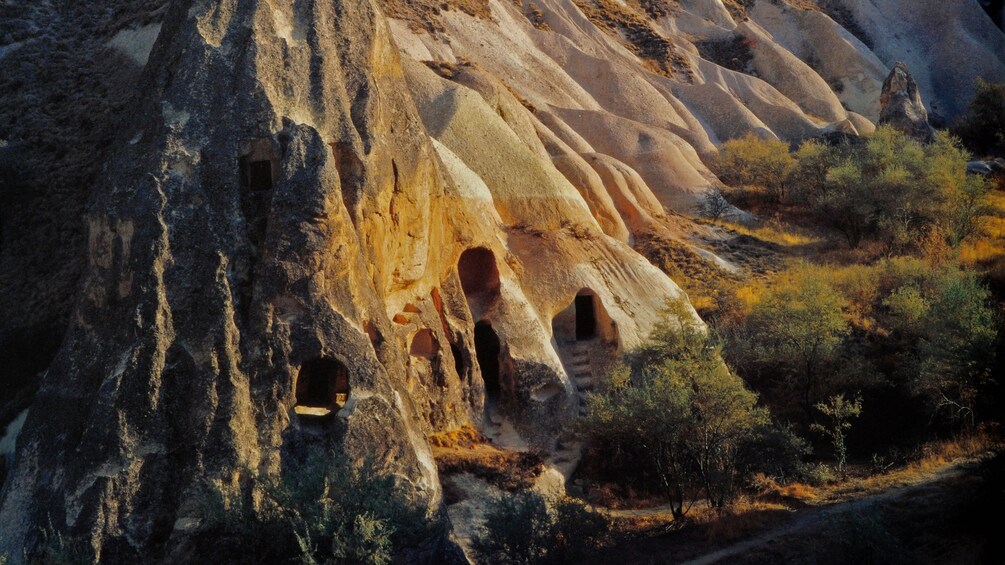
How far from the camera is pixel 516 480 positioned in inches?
549

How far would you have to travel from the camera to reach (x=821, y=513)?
13703 mm

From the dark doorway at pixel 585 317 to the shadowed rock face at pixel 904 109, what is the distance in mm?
21695

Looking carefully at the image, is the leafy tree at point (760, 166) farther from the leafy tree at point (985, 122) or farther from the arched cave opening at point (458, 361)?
the arched cave opening at point (458, 361)

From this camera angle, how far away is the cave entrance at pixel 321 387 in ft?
38.1

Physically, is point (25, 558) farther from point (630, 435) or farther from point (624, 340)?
point (624, 340)

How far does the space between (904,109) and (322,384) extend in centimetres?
3089

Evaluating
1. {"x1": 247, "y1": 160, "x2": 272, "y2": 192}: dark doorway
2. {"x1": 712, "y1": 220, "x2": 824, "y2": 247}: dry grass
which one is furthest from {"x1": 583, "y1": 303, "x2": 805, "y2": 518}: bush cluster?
{"x1": 712, "y1": 220, "x2": 824, "y2": 247}: dry grass

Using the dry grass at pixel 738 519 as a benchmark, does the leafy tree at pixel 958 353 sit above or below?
above

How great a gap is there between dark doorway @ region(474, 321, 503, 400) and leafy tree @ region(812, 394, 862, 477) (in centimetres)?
528

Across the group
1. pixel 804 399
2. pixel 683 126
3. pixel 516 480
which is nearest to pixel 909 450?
pixel 804 399

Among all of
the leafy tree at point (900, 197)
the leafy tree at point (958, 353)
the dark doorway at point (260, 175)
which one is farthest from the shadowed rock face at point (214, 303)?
the leafy tree at point (900, 197)

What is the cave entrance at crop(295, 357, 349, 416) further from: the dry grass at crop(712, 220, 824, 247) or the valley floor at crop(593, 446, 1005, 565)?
the dry grass at crop(712, 220, 824, 247)

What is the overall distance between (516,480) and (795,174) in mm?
18992

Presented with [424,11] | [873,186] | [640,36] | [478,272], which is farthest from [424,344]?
[640,36]
